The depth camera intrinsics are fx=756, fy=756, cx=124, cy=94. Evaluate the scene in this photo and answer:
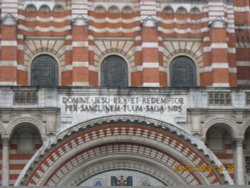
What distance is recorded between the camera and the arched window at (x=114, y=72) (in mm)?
31547

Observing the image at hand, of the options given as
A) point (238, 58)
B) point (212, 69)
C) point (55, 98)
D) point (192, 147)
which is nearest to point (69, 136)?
point (55, 98)

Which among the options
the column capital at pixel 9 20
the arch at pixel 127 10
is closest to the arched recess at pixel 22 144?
the column capital at pixel 9 20

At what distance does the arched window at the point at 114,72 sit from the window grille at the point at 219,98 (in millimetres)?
4200

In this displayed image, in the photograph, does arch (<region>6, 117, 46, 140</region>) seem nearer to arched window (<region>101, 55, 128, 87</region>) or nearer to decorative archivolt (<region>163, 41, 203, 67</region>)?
→ arched window (<region>101, 55, 128, 87</region>)

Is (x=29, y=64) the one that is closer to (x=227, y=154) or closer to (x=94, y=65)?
(x=94, y=65)

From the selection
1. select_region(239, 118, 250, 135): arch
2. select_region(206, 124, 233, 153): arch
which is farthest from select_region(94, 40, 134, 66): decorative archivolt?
select_region(239, 118, 250, 135): arch

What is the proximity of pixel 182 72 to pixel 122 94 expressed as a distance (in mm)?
4364

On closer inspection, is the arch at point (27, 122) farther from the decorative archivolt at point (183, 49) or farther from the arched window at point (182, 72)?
the decorative archivolt at point (183, 49)

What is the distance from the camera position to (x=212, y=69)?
3112 cm

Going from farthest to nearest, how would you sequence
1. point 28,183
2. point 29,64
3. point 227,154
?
1. point 29,64
2. point 227,154
3. point 28,183

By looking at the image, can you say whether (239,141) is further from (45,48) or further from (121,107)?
(45,48)

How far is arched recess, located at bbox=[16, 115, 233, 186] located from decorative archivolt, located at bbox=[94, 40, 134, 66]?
446cm

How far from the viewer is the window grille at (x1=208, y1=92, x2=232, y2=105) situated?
28.9 m

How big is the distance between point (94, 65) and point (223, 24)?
565 cm
